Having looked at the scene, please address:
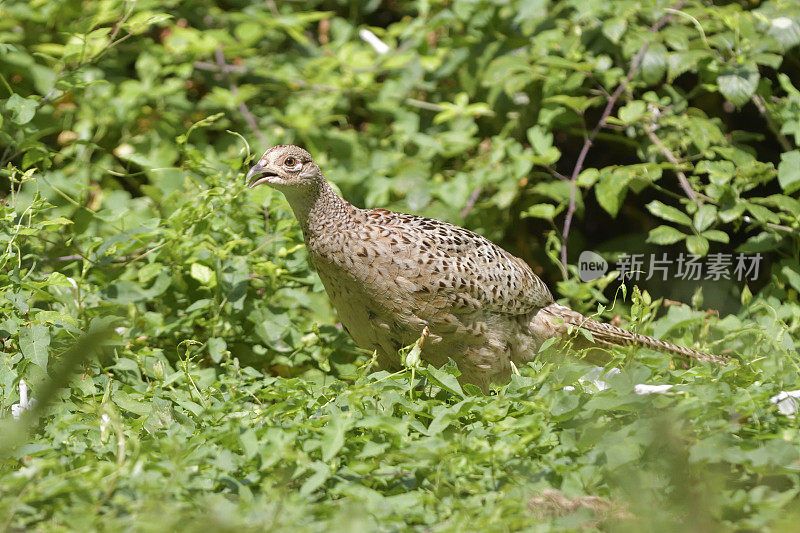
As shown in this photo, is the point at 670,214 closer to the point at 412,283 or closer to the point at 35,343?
the point at 412,283

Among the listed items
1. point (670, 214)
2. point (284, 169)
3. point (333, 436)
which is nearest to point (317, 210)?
point (284, 169)

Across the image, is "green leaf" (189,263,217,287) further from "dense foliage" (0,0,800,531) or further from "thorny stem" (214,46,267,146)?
"thorny stem" (214,46,267,146)

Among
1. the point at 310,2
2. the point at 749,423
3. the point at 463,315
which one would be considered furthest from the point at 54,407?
the point at 310,2

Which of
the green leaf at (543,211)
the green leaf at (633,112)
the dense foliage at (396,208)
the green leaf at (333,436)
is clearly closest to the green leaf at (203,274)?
the dense foliage at (396,208)

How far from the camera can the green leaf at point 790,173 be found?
165 inches

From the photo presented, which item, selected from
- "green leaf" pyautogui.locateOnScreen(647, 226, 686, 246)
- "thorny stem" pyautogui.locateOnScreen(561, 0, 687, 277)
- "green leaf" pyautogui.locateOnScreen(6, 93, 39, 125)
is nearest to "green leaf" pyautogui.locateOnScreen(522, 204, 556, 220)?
"thorny stem" pyautogui.locateOnScreen(561, 0, 687, 277)

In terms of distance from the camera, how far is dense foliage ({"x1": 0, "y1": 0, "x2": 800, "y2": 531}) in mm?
2553

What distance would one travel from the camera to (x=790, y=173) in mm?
4219

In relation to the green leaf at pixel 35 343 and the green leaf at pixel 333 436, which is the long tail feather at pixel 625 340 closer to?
the green leaf at pixel 333 436

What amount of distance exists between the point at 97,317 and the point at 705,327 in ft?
8.88

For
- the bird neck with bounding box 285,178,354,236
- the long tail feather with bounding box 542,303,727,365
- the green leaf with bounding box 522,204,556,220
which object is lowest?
the long tail feather with bounding box 542,303,727,365

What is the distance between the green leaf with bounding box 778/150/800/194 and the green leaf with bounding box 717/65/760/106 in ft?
1.20

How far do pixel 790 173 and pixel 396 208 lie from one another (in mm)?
1987

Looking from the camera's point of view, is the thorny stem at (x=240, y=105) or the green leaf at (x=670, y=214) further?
the thorny stem at (x=240, y=105)
